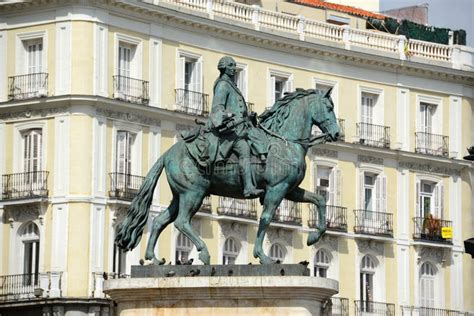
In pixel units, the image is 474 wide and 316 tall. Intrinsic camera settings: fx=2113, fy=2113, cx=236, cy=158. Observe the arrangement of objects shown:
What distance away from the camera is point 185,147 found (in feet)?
116

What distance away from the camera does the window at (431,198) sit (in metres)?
82.4

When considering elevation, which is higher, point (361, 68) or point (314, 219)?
point (361, 68)

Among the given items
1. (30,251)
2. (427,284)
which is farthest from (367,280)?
(30,251)

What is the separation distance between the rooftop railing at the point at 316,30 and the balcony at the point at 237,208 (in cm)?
645

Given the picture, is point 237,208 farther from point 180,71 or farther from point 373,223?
point 373,223

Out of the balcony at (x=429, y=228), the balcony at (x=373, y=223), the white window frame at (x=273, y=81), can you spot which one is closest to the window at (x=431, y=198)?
the balcony at (x=429, y=228)

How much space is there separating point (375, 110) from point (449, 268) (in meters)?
6.97

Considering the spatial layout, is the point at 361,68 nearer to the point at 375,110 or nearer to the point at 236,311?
the point at 375,110

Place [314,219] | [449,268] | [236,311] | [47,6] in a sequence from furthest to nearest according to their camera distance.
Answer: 1. [449,268]
2. [314,219]
3. [47,6]
4. [236,311]

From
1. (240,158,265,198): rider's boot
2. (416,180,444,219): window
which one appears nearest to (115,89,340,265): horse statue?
(240,158,265,198): rider's boot

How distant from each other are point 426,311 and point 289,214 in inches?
332

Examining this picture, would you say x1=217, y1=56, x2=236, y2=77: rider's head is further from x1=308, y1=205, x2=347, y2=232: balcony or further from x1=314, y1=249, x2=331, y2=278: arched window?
x1=314, y1=249, x2=331, y2=278: arched window

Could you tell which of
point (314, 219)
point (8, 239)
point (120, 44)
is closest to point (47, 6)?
point (120, 44)

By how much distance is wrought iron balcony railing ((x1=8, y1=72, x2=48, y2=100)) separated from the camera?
229 ft
